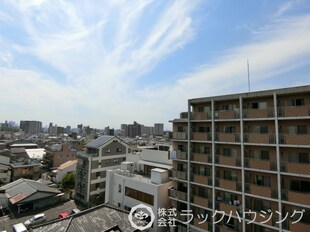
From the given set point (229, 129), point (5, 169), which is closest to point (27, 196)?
point (5, 169)

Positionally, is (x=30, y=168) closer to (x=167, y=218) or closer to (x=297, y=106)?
(x=167, y=218)

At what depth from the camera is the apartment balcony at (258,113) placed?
59.8 feet

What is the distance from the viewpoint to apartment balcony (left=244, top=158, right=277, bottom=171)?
17731mm

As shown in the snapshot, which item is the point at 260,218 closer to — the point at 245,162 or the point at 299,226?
the point at 299,226

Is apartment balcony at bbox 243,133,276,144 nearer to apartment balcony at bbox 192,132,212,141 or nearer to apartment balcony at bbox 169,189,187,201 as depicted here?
apartment balcony at bbox 192,132,212,141

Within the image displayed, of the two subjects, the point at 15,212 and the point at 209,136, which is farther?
the point at 15,212

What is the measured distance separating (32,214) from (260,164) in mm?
32884

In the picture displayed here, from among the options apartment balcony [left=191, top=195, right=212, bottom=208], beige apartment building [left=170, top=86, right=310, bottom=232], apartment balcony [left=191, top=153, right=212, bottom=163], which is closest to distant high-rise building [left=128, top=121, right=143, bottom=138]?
beige apartment building [left=170, top=86, right=310, bottom=232]

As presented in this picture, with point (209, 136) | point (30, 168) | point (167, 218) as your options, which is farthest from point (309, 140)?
point (30, 168)

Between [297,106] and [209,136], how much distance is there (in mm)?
8155

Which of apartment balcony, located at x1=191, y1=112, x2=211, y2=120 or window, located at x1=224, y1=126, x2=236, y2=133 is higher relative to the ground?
apartment balcony, located at x1=191, y1=112, x2=211, y2=120

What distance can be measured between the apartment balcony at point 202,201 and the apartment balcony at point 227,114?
8389mm

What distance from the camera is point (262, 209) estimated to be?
18.5 m

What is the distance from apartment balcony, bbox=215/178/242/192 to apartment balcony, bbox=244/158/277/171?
1.90 meters
